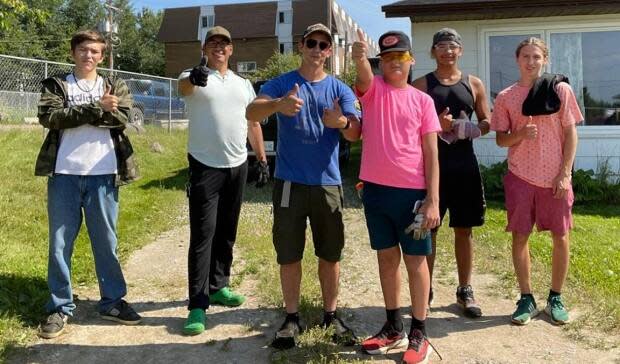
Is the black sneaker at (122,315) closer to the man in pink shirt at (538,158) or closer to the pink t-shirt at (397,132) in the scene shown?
the pink t-shirt at (397,132)

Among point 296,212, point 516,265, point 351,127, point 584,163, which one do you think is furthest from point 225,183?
point 584,163

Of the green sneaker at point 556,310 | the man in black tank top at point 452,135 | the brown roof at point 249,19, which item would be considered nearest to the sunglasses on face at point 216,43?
the man in black tank top at point 452,135

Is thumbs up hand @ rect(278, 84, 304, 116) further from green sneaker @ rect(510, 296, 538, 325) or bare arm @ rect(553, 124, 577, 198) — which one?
green sneaker @ rect(510, 296, 538, 325)

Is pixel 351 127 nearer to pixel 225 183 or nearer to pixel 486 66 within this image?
pixel 225 183

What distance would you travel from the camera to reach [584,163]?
346 inches

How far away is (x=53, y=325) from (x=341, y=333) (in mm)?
1926

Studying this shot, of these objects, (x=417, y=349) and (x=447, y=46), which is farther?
(x=447, y=46)

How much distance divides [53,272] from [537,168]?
136 inches

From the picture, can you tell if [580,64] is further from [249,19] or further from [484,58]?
[249,19]

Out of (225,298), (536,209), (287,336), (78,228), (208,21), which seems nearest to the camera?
(287,336)

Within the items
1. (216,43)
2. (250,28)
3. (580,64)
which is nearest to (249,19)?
(250,28)

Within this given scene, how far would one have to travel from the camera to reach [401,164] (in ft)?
10.5

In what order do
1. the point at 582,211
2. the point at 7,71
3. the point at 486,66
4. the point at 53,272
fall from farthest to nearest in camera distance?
the point at 7,71 < the point at 486,66 < the point at 582,211 < the point at 53,272

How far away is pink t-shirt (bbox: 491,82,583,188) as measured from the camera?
3803 mm
